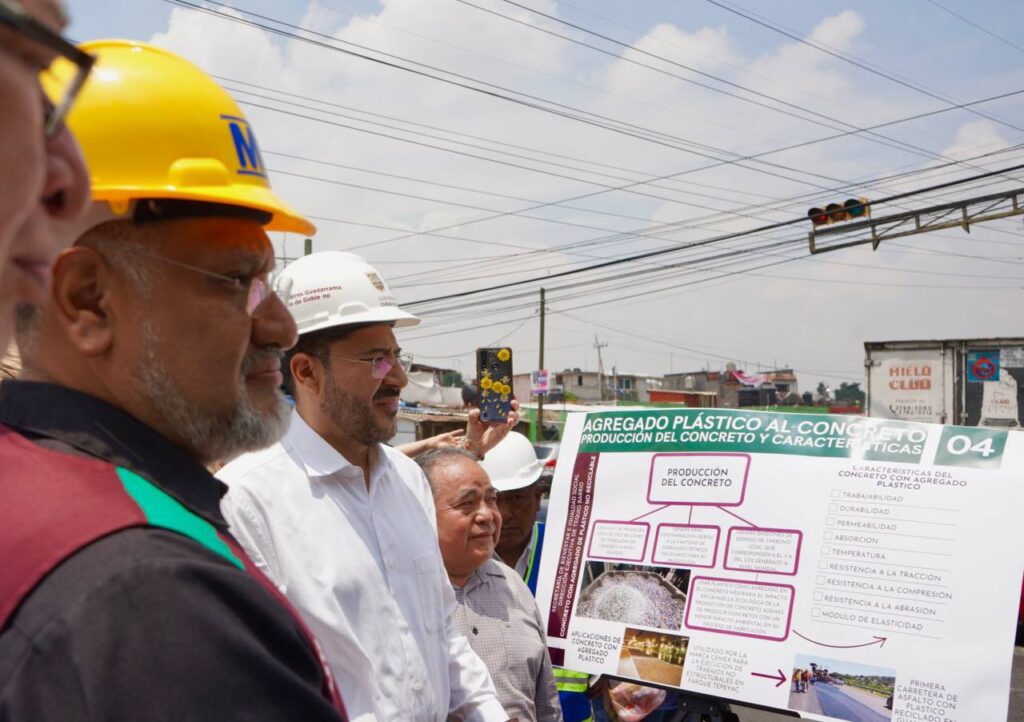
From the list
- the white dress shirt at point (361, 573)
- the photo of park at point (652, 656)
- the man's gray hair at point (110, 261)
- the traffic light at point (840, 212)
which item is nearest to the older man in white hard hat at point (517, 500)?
the photo of park at point (652, 656)

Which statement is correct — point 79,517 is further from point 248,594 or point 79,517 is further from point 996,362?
point 996,362

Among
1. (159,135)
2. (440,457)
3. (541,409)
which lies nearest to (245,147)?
(159,135)

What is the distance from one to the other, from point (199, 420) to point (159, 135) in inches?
19.8

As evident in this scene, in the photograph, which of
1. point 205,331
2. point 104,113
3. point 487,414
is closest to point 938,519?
point 487,414

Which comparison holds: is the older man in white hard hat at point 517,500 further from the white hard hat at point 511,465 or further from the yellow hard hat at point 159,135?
the yellow hard hat at point 159,135

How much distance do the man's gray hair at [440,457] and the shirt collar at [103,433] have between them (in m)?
2.28

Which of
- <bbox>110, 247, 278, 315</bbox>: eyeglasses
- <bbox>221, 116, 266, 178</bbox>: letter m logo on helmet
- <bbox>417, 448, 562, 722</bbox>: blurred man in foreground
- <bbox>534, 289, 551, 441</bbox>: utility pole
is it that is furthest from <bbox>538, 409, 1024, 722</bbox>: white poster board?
<bbox>534, 289, 551, 441</bbox>: utility pole

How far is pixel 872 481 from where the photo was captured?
316cm

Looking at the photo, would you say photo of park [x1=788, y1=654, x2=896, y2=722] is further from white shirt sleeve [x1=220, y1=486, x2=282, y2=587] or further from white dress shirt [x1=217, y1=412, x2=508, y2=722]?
white shirt sleeve [x1=220, y1=486, x2=282, y2=587]

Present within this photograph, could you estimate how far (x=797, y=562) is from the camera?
10.5ft

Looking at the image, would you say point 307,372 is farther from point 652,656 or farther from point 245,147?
point 652,656

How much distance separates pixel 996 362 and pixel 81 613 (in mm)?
18002

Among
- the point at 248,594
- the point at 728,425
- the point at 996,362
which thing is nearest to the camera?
the point at 248,594

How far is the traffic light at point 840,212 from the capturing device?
17594 mm
